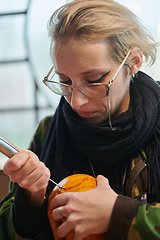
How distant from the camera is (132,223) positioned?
661mm

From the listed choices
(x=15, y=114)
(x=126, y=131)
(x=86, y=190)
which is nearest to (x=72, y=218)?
(x=86, y=190)

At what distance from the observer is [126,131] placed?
101 cm

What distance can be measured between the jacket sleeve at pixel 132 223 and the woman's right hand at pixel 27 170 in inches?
9.6

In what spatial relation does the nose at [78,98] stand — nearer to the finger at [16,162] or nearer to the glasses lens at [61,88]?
the glasses lens at [61,88]

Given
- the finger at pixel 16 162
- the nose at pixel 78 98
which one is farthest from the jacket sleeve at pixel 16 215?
the nose at pixel 78 98

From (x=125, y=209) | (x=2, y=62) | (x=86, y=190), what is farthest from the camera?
(x=2, y=62)

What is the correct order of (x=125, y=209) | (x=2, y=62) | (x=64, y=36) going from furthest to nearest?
(x=2, y=62)
(x=64, y=36)
(x=125, y=209)

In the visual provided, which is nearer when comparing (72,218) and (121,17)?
(72,218)

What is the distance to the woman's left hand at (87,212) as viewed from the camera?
2.23 feet

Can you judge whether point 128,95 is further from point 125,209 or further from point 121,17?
point 125,209

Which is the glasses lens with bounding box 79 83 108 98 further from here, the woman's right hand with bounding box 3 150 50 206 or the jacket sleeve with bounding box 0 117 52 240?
the jacket sleeve with bounding box 0 117 52 240

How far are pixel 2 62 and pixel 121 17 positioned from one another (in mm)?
1745

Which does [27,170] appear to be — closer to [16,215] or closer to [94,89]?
[16,215]

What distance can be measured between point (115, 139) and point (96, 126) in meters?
0.09
